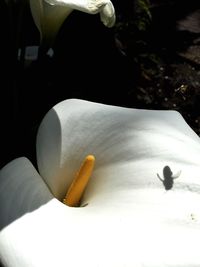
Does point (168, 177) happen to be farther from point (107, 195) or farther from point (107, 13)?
point (107, 13)

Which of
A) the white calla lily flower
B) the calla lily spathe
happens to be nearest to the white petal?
the calla lily spathe

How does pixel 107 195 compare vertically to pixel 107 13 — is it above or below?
below

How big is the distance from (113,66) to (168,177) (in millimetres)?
777

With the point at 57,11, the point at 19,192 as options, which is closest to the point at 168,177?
the point at 19,192

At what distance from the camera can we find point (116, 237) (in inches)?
31.8

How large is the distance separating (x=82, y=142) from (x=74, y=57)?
0.65 meters

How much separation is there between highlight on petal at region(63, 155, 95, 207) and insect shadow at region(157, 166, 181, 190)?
126 millimetres

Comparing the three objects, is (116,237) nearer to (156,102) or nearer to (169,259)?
(169,259)

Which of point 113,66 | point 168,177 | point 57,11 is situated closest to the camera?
point 168,177

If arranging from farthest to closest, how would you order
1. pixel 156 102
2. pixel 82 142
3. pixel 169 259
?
pixel 156 102 < pixel 82 142 < pixel 169 259

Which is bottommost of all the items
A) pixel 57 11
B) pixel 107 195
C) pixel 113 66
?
pixel 113 66

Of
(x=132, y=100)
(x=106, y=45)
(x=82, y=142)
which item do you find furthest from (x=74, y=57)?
(x=82, y=142)

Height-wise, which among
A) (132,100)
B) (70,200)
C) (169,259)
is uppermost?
(169,259)

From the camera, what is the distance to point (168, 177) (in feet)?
2.91
